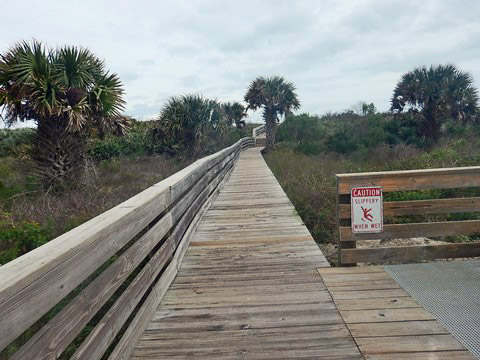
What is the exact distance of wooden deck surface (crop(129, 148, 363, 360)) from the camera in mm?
2492

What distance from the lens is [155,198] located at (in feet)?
10.2

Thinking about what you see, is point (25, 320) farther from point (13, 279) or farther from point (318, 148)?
point (318, 148)

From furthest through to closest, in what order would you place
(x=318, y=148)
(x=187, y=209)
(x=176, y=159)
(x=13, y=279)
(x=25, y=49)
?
1. (x=318, y=148)
2. (x=176, y=159)
3. (x=25, y=49)
4. (x=187, y=209)
5. (x=13, y=279)

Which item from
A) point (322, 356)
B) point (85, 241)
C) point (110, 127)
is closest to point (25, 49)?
point (110, 127)

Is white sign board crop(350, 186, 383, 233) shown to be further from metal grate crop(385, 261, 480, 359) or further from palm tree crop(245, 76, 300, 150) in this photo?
palm tree crop(245, 76, 300, 150)

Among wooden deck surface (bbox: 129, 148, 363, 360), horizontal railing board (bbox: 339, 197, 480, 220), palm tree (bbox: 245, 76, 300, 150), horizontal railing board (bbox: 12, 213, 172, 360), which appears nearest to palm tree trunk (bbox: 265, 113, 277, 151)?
palm tree (bbox: 245, 76, 300, 150)

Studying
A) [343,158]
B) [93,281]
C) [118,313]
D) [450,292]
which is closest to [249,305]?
[118,313]

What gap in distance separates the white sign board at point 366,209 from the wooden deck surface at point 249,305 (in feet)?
2.10

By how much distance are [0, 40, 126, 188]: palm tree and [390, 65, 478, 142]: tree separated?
1721cm

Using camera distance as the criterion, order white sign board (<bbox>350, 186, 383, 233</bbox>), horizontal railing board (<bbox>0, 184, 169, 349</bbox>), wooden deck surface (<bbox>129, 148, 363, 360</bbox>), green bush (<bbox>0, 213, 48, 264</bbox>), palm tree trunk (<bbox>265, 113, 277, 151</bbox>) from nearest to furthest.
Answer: horizontal railing board (<bbox>0, 184, 169, 349</bbox>), wooden deck surface (<bbox>129, 148, 363, 360</bbox>), white sign board (<bbox>350, 186, 383, 233</bbox>), green bush (<bbox>0, 213, 48, 264</bbox>), palm tree trunk (<bbox>265, 113, 277, 151</bbox>)

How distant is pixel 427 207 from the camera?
149 inches

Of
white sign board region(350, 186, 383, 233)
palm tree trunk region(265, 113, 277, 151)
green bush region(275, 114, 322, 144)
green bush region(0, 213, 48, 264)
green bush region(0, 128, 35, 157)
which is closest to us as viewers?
white sign board region(350, 186, 383, 233)

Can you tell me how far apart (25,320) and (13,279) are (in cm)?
16

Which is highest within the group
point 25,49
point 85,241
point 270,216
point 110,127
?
point 25,49
